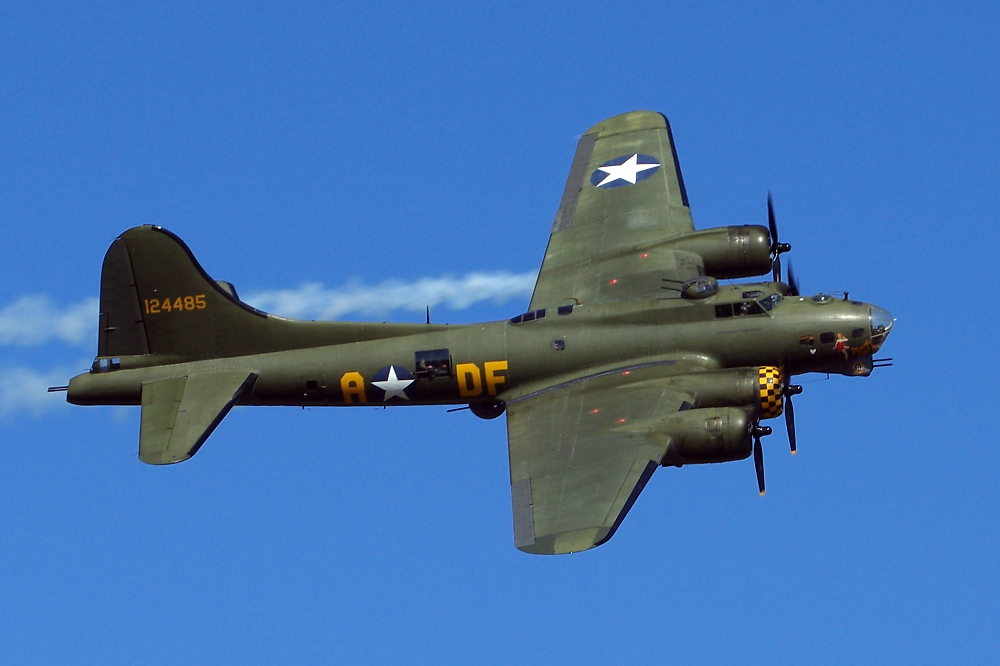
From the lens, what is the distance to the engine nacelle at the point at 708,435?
4353cm

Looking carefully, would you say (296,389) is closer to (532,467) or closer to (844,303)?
(532,467)

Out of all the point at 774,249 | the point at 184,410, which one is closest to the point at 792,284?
the point at 774,249

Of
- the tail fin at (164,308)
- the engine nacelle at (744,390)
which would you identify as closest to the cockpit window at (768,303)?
the engine nacelle at (744,390)

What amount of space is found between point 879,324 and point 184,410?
1996cm

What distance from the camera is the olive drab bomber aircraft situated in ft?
150

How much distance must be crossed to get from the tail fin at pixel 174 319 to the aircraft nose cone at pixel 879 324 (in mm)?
12759

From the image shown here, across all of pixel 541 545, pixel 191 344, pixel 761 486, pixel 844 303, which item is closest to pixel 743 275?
pixel 844 303

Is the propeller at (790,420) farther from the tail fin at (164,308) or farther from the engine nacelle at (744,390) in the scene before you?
the tail fin at (164,308)

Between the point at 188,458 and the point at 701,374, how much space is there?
14359 mm

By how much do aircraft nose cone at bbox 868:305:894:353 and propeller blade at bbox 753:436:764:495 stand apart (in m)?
5.15

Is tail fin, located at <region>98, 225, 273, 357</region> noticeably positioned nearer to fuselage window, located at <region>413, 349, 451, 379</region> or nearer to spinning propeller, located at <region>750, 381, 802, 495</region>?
fuselage window, located at <region>413, 349, 451, 379</region>

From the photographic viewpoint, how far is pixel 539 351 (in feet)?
157

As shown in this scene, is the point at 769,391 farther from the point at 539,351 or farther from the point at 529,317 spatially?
the point at 529,317

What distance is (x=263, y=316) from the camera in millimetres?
48781
